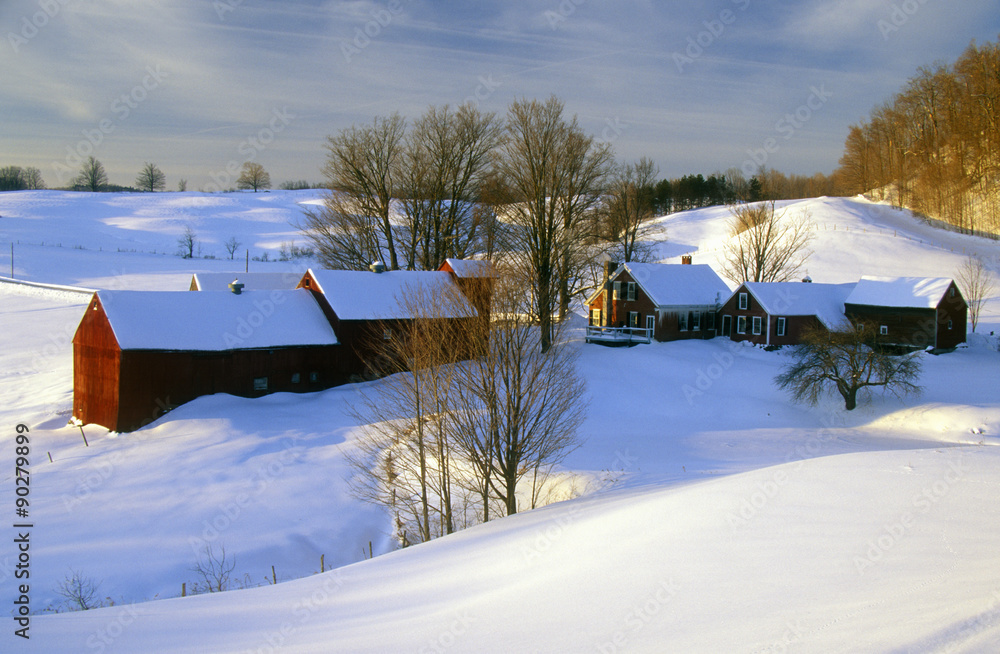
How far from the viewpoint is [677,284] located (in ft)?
135

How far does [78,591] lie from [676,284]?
36.2 m

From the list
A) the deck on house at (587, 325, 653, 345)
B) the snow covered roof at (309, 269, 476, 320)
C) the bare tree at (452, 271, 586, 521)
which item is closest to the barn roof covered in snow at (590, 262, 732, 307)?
the deck on house at (587, 325, 653, 345)

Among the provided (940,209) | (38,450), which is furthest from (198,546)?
(940,209)

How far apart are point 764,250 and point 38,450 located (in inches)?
2090

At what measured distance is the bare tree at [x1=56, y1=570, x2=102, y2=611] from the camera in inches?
475

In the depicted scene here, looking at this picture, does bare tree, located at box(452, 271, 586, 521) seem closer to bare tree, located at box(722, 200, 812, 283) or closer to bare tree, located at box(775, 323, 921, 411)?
bare tree, located at box(775, 323, 921, 411)

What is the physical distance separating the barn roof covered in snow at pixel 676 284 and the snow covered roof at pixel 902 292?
885 centimetres

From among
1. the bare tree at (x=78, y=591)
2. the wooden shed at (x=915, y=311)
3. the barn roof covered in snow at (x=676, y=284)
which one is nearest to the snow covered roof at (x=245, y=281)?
the barn roof covered in snow at (x=676, y=284)

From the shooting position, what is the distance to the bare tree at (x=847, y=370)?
27859 mm

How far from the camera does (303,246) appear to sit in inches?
3061

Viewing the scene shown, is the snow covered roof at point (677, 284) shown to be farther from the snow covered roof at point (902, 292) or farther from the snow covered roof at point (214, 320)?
the snow covered roof at point (214, 320)

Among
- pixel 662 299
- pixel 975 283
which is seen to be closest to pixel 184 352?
pixel 662 299

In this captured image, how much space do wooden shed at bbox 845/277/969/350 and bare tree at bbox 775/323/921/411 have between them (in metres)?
9.63

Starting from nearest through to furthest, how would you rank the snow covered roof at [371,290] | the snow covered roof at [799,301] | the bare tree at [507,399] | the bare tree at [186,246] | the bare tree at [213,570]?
1. the bare tree at [213,570]
2. the bare tree at [507,399]
3. the snow covered roof at [371,290]
4. the snow covered roof at [799,301]
5. the bare tree at [186,246]
